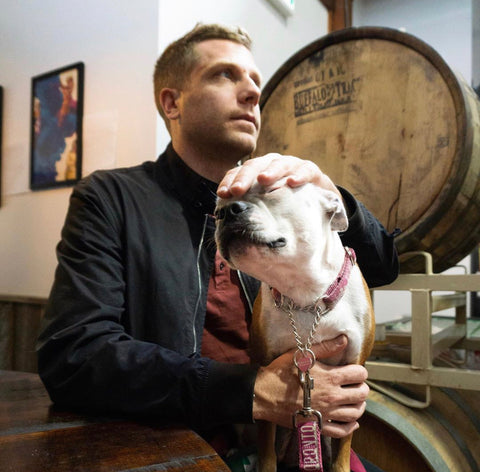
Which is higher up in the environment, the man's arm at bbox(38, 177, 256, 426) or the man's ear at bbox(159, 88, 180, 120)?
the man's ear at bbox(159, 88, 180, 120)

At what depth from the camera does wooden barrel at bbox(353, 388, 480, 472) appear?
1179mm

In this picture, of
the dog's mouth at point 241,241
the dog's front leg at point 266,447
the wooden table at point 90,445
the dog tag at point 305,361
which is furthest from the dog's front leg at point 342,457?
the dog's mouth at point 241,241

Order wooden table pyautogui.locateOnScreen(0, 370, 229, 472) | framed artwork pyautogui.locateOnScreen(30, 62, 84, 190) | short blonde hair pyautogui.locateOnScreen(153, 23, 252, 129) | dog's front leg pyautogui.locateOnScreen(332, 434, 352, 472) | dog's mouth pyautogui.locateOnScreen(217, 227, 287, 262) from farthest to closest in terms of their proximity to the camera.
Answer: framed artwork pyautogui.locateOnScreen(30, 62, 84, 190) < short blonde hair pyautogui.locateOnScreen(153, 23, 252, 129) < dog's front leg pyautogui.locateOnScreen(332, 434, 352, 472) < dog's mouth pyautogui.locateOnScreen(217, 227, 287, 262) < wooden table pyautogui.locateOnScreen(0, 370, 229, 472)

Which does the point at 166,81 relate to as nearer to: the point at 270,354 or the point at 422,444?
the point at 270,354

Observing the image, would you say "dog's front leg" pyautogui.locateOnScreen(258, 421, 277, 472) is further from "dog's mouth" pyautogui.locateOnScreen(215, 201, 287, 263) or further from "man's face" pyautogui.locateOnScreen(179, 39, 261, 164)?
"man's face" pyautogui.locateOnScreen(179, 39, 261, 164)

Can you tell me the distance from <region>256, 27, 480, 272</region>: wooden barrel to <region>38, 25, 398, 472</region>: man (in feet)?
0.79

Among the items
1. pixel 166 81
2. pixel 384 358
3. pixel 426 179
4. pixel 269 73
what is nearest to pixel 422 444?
pixel 384 358

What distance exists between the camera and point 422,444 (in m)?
1.17

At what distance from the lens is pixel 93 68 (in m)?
2.17


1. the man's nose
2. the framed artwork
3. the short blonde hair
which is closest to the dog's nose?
the man's nose

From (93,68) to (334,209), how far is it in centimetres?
180

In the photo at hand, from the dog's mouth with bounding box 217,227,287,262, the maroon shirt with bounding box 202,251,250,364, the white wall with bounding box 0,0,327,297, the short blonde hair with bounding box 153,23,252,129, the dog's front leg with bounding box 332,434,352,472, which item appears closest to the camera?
the dog's mouth with bounding box 217,227,287,262

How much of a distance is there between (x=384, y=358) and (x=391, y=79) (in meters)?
0.95

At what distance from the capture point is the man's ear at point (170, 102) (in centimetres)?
130
